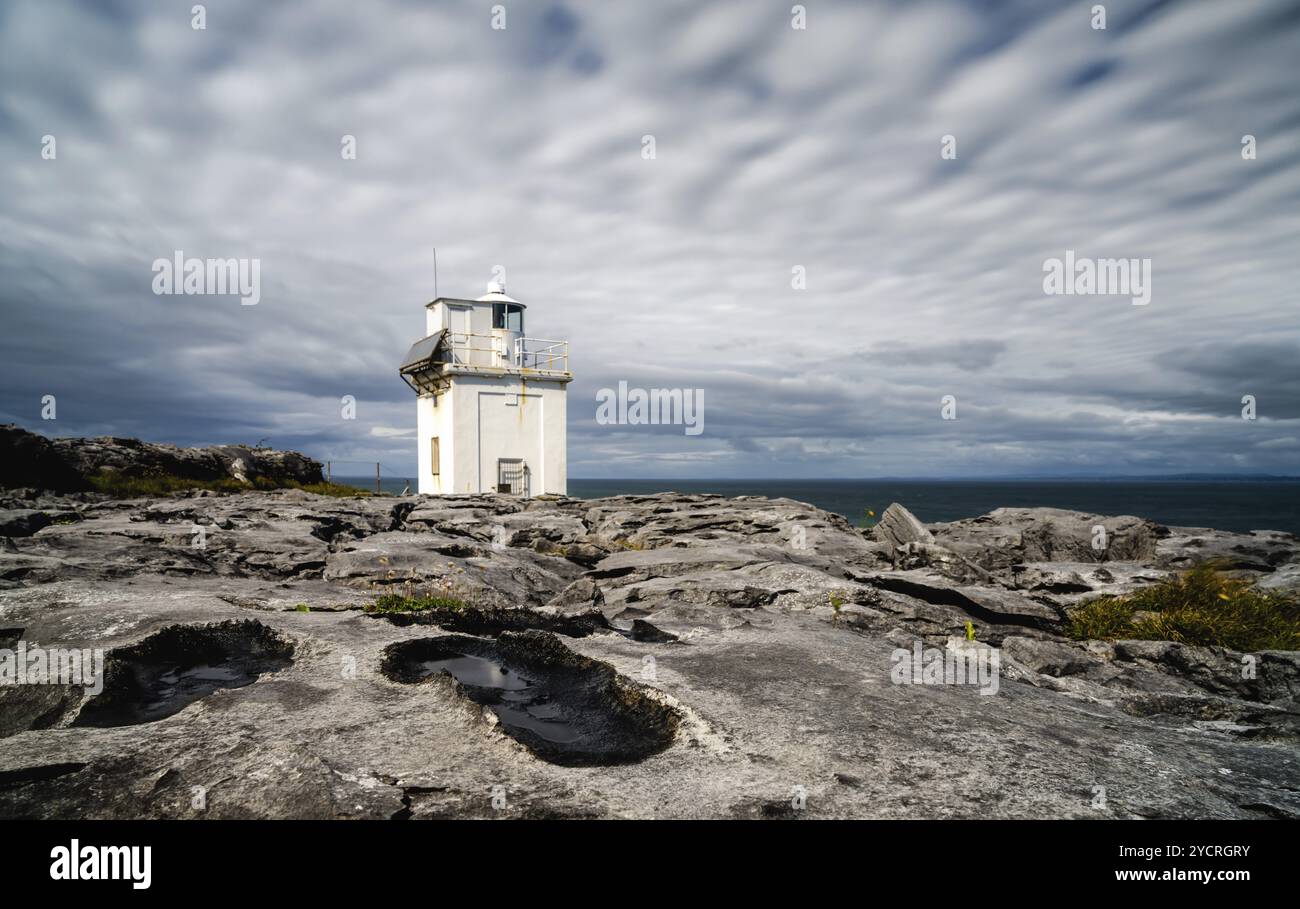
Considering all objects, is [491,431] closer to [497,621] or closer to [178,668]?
[497,621]

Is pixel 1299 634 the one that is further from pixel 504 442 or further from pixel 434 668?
pixel 504 442

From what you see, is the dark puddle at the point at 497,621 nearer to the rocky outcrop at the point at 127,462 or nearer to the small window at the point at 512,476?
the rocky outcrop at the point at 127,462

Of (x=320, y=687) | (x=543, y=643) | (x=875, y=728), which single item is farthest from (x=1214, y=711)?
(x=320, y=687)

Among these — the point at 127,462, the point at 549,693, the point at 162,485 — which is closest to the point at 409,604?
the point at 549,693

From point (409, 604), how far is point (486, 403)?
25.9 m

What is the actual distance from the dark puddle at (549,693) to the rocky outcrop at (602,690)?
4 centimetres

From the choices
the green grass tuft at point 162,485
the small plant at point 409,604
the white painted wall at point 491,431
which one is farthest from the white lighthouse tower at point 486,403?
the small plant at point 409,604

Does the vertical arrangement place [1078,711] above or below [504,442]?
below

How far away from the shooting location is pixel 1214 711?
26.5 ft

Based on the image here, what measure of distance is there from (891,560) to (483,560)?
1025 cm

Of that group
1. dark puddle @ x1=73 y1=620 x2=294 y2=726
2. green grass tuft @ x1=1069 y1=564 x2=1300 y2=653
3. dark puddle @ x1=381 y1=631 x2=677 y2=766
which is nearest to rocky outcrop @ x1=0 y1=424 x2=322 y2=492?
dark puddle @ x1=73 y1=620 x2=294 y2=726

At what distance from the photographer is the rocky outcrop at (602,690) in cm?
478

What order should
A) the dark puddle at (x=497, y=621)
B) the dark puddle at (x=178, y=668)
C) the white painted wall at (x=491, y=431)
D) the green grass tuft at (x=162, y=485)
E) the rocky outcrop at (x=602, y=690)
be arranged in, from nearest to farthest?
the rocky outcrop at (x=602, y=690)
the dark puddle at (x=178, y=668)
the dark puddle at (x=497, y=621)
the green grass tuft at (x=162, y=485)
the white painted wall at (x=491, y=431)

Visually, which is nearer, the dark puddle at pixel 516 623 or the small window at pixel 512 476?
the dark puddle at pixel 516 623
